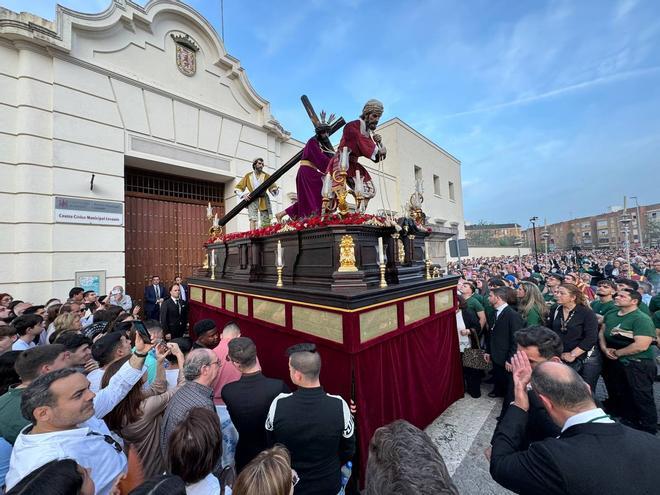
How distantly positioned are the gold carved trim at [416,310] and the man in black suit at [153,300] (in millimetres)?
6992

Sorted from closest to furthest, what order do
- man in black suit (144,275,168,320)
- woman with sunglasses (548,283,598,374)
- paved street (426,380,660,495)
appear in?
paved street (426,380,660,495), woman with sunglasses (548,283,598,374), man in black suit (144,275,168,320)

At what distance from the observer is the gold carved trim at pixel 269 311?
3656 millimetres

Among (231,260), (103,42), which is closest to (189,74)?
(103,42)

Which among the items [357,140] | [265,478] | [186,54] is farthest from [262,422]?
[186,54]

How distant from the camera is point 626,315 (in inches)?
135

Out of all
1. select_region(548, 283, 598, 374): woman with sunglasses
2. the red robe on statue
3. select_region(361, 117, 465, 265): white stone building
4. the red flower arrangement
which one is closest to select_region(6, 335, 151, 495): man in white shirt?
the red flower arrangement

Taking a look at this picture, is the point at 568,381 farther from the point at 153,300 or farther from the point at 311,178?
the point at 153,300

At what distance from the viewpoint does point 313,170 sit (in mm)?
4828

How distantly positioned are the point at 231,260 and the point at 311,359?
14.9 feet

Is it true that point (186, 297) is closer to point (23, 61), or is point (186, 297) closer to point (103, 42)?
point (23, 61)

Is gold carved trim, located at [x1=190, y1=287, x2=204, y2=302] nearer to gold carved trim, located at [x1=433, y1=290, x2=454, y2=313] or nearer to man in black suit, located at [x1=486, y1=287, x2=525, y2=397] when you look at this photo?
gold carved trim, located at [x1=433, y1=290, x2=454, y2=313]

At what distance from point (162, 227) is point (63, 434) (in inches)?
336

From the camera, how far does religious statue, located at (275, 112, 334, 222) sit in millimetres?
4789

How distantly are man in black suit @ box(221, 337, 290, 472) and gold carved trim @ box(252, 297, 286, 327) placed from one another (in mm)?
1289
